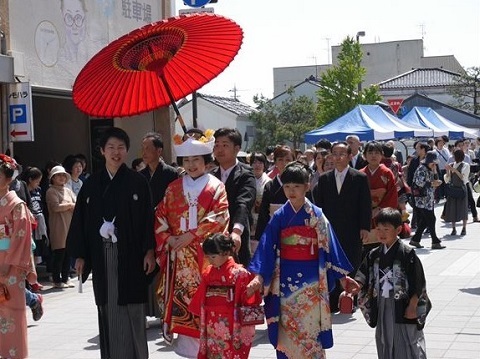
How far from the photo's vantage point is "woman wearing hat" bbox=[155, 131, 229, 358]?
593cm

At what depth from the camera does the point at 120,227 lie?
19.4 ft

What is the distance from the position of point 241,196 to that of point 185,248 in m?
0.81

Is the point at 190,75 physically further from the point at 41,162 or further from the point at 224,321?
the point at 41,162

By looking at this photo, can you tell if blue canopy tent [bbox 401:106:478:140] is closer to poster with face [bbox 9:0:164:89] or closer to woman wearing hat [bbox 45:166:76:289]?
poster with face [bbox 9:0:164:89]

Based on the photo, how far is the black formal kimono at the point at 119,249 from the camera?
5.92 metres

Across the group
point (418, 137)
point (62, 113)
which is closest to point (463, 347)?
point (62, 113)

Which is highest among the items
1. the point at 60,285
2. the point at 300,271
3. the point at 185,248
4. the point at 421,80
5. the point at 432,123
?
the point at 421,80

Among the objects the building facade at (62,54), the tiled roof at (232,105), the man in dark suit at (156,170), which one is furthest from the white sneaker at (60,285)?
the tiled roof at (232,105)

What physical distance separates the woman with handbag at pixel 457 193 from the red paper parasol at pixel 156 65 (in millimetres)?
10107

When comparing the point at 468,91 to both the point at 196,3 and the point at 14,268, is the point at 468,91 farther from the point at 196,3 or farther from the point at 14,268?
the point at 14,268

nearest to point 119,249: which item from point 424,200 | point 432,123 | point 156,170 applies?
point 156,170

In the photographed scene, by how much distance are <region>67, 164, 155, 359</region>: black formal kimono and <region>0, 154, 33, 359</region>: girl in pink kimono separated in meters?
0.86

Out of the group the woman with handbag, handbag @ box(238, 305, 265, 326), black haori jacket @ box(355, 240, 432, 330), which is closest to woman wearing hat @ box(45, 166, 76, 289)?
handbag @ box(238, 305, 265, 326)

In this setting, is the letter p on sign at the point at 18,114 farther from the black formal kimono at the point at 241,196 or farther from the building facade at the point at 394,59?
the building facade at the point at 394,59
